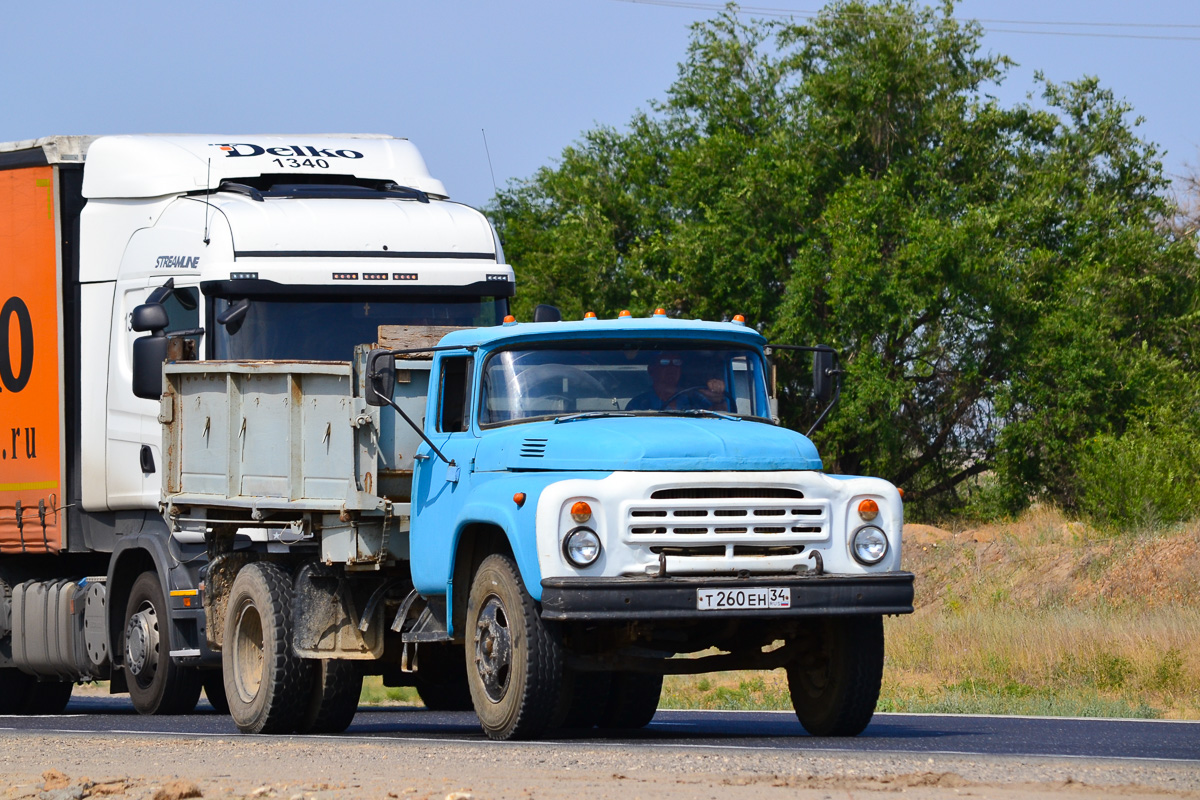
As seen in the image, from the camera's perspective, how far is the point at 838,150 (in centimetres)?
3788

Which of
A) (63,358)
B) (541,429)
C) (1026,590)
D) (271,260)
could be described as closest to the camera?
(541,429)

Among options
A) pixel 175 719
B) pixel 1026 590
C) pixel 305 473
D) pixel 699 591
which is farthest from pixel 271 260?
pixel 1026 590

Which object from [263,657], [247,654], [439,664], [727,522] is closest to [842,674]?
[727,522]

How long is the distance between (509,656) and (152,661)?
5847 millimetres

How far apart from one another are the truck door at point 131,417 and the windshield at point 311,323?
62 centimetres

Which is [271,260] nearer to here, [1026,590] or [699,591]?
[699,591]

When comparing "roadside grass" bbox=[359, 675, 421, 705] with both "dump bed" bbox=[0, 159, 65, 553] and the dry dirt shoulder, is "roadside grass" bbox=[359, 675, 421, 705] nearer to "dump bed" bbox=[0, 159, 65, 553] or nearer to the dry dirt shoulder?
"dump bed" bbox=[0, 159, 65, 553]

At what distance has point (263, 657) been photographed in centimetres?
1261

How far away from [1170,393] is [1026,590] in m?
8.64

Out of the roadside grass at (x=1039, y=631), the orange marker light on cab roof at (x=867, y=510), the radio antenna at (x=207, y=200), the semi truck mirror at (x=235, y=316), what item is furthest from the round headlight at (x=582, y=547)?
the roadside grass at (x=1039, y=631)

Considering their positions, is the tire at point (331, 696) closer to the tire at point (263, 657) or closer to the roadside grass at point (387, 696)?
the tire at point (263, 657)

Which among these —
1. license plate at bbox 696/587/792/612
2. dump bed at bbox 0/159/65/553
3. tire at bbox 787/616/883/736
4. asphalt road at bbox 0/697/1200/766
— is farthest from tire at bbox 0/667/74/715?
license plate at bbox 696/587/792/612

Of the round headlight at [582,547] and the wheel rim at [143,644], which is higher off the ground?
the round headlight at [582,547]

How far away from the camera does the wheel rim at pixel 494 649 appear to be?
10.4 metres
